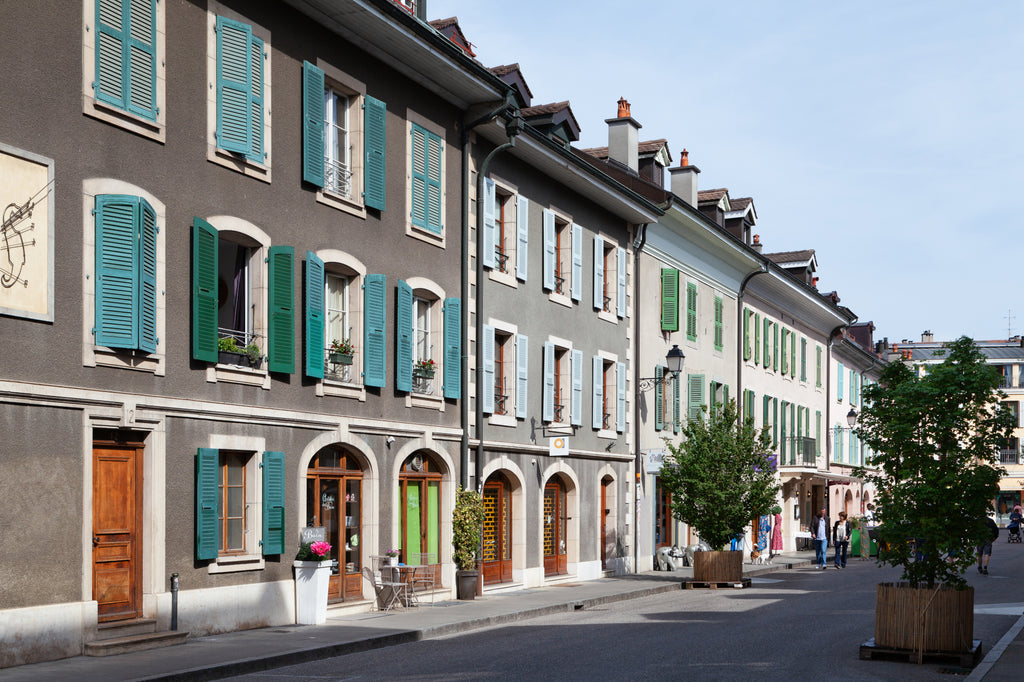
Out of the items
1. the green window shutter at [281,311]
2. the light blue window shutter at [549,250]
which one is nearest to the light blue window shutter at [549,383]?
the light blue window shutter at [549,250]

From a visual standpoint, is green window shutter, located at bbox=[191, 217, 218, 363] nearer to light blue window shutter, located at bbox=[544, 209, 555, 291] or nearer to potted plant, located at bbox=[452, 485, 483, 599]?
potted plant, located at bbox=[452, 485, 483, 599]

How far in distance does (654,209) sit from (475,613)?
14.1m

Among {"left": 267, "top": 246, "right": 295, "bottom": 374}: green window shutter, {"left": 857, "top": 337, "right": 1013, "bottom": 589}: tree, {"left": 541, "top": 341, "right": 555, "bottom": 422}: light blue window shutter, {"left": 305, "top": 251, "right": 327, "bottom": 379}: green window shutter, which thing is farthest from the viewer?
{"left": 541, "top": 341, "right": 555, "bottom": 422}: light blue window shutter

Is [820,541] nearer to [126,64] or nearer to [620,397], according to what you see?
[620,397]

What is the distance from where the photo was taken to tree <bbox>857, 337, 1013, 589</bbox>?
14.2 meters

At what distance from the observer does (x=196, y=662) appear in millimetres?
13219

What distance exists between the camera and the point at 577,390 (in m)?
28.1

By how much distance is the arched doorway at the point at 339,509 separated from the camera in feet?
61.2

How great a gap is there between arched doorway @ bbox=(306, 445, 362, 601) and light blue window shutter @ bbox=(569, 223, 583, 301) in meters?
9.41

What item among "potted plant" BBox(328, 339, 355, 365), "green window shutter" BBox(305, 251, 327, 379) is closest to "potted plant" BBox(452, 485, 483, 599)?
"potted plant" BBox(328, 339, 355, 365)

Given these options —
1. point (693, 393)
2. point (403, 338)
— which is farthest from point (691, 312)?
point (403, 338)

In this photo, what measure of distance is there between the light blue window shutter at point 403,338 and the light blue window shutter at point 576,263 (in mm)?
7578

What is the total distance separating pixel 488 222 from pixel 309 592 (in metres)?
8.70

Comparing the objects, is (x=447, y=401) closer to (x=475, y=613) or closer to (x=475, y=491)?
(x=475, y=491)
